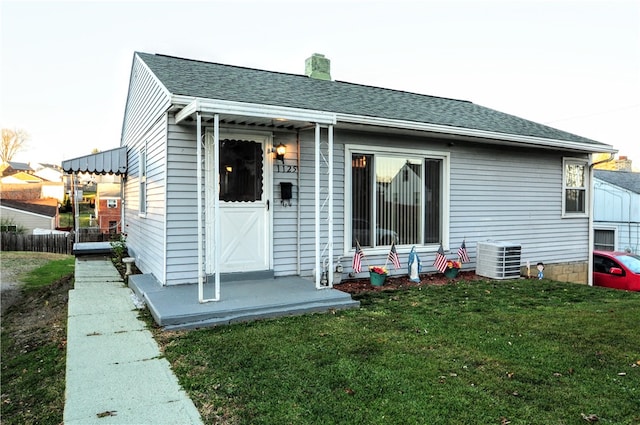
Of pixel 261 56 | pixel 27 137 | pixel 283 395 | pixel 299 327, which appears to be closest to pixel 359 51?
pixel 261 56

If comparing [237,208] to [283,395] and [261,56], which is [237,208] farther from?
[261,56]

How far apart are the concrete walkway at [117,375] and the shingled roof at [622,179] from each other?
21.4m

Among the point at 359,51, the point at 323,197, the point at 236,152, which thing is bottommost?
the point at 323,197

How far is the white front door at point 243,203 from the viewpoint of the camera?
20.5 ft

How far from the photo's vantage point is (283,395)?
115 inches

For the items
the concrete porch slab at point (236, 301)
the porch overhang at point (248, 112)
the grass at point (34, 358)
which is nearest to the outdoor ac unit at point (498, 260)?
the concrete porch slab at point (236, 301)

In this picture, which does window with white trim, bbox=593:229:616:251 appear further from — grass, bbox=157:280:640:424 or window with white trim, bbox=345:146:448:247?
grass, bbox=157:280:640:424

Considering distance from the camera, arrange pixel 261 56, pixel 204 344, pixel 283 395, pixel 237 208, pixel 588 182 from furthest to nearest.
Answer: pixel 261 56 → pixel 588 182 → pixel 237 208 → pixel 204 344 → pixel 283 395

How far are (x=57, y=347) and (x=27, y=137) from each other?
188 feet

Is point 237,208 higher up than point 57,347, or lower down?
higher up

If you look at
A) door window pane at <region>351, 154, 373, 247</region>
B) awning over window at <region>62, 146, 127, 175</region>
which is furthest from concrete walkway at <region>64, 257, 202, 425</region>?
awning over window at <region>62, 146, 127, 175</region>

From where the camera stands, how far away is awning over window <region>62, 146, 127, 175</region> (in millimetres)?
8906

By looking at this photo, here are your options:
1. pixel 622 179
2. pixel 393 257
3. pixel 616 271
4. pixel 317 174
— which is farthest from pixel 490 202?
pixel 622 179

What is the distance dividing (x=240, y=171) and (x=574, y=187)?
8146 mm
